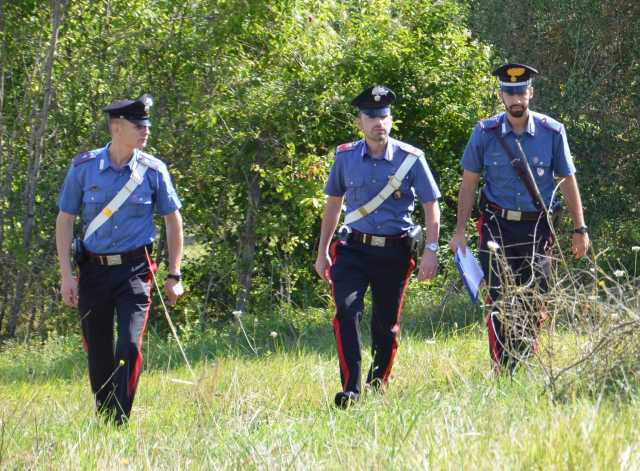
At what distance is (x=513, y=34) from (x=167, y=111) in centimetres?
405

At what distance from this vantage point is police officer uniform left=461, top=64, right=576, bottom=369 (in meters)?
7.46

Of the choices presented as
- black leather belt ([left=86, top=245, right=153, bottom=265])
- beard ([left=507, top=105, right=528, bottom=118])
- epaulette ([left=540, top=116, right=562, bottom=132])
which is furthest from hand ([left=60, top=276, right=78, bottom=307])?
epaulette ([left=540, top=116, right=562, bottom=132])

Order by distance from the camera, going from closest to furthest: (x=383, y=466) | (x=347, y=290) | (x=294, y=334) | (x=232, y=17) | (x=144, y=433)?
(x=383, y=466) < (x=144, y=433) < (x=347, y=290) < (x=294, y=334) < (x=232, y=17)

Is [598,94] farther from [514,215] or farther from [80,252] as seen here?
[80,252]

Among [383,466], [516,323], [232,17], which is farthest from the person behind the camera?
[232,17]

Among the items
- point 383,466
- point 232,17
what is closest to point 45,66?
point 232,17

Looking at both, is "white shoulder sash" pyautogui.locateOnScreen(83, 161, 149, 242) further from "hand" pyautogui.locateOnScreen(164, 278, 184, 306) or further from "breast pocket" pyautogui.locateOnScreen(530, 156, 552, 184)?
"breast pocket" pyautogui.locateOnScreen(530, 156, 552, 184)

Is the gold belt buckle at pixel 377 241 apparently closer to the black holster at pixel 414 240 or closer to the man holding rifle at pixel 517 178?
the black holster at pixel 414 240

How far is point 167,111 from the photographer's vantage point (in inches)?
501

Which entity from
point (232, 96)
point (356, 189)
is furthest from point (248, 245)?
point (356, 189)

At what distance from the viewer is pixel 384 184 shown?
24.4ft

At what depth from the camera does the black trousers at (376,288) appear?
24.1 feet

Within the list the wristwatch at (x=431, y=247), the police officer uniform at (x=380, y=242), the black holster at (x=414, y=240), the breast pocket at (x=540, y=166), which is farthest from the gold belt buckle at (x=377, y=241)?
the breast pocket at (x=540, y=166)

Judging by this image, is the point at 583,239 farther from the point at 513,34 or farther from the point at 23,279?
the point at 23,279
